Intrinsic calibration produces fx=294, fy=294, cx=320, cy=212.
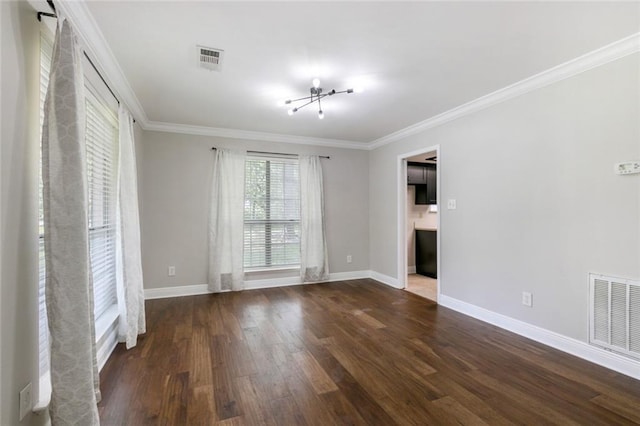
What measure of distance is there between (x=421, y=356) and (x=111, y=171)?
341cm

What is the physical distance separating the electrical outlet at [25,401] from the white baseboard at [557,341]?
3720mm

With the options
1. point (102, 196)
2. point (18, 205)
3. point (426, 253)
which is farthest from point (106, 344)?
point (426, 253)

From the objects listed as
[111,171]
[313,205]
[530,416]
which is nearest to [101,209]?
[111,171]

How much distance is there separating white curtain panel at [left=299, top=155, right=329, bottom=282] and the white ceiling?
165 centimetres

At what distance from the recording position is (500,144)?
3145mm

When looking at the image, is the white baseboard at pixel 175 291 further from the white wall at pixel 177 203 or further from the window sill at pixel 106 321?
the window sill at pixel 106 321

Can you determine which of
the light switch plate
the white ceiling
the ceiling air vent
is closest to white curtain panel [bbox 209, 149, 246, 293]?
the white ceiling

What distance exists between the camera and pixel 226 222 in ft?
14.5

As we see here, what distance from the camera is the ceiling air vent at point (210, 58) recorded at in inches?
89.4

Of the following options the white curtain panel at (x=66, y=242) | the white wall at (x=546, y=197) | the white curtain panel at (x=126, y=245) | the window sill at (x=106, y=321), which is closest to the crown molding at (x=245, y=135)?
the white curtain panel at (x=126, y=245)

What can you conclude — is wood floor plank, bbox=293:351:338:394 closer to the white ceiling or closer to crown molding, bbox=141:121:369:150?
the white ceiling

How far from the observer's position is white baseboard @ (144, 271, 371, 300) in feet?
13.7

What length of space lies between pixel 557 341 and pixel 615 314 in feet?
1.75

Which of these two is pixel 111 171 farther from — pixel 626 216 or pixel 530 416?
pixel 626 216
